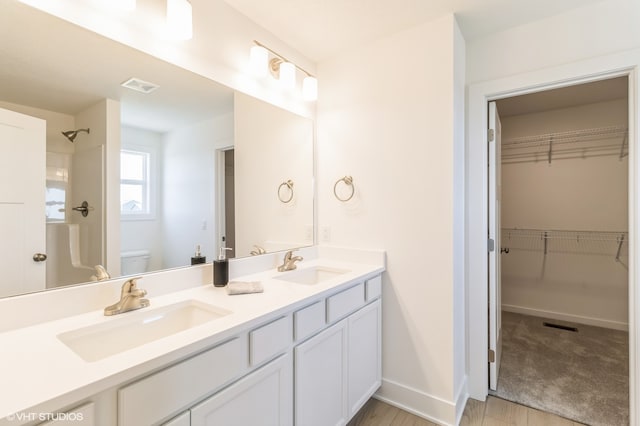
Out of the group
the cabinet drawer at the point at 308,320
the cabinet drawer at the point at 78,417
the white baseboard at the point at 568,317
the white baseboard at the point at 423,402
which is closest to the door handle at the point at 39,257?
the cabinet drawer at the point at 78,417

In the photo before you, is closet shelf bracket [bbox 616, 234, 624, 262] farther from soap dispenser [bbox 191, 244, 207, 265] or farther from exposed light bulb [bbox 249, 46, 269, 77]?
soap dispenser [bbox 191, 244, 207, 265]

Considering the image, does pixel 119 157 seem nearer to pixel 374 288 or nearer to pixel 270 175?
pixel 270 175

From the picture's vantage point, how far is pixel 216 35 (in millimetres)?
1637

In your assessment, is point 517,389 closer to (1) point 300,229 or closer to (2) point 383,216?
(2) point 383,216

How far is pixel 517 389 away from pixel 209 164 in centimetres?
256

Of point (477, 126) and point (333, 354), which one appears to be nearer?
point (333, 354)

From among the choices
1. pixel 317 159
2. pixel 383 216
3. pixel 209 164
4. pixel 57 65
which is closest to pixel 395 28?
pixel 317 159

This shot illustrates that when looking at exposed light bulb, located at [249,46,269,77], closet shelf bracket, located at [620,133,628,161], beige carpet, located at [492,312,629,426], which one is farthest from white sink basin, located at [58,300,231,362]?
closet shelf bracket, located at [620,133,628,161]

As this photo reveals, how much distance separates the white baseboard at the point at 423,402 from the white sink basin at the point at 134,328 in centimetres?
139

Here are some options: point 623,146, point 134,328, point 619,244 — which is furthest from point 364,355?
point 623,146

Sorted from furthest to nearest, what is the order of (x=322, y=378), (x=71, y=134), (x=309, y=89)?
(x=309, y=89) → (x=322, y=378) → (x=71, y=134)

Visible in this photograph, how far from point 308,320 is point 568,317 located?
3519 mm

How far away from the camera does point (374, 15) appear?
179cm

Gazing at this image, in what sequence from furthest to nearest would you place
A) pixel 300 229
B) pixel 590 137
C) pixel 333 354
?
1. pixel 590 137
2. pixel 300 229
3. pixel 333 354
